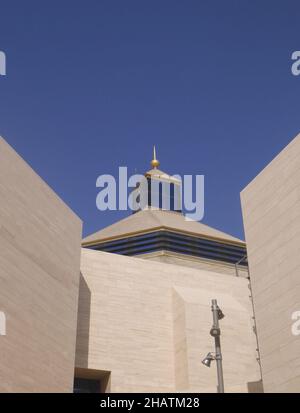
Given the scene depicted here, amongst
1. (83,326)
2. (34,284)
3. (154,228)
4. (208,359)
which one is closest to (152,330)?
(83,326)

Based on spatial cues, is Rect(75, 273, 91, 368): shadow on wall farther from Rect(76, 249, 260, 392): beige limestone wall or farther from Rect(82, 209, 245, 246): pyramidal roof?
Rect(82, 209, 245, 246): pyramidal roof

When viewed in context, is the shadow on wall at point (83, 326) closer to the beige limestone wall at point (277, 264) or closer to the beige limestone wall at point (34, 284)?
the beige limestone wall at point (34, 284)

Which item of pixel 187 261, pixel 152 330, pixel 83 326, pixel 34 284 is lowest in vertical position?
pixel 34 284

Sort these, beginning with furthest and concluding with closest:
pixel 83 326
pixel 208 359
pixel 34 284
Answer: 1. pixel 83 326
2. pixel 34 284
3. pixel 208 359

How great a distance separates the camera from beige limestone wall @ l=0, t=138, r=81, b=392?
56.7 ft

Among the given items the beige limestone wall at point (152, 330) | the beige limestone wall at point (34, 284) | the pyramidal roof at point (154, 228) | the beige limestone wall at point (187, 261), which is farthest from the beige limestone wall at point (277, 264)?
the pyramidal roof at point (154, 228)

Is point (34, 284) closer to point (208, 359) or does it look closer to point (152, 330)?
point (208, 359)

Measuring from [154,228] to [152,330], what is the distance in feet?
92.0

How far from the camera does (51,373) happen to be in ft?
62.7

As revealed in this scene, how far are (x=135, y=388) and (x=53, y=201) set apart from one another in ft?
32.7

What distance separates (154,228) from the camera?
54.9 meters

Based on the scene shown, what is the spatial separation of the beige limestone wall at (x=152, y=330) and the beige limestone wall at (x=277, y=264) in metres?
6.13
